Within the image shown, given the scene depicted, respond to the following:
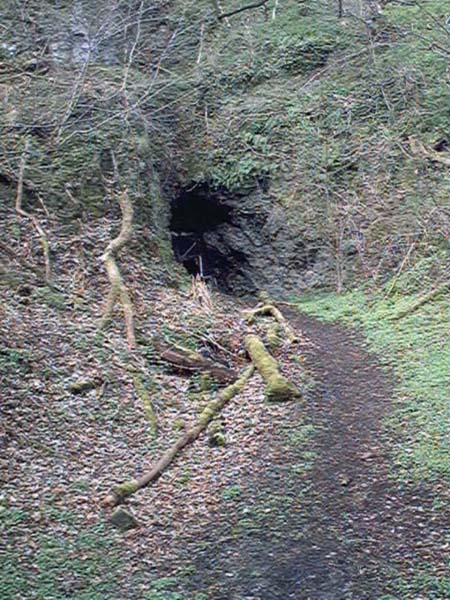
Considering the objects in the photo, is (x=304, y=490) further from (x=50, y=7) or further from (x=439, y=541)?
(x=50, y=7)

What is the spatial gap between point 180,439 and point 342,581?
9.21ft

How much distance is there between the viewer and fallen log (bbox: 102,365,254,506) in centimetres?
702

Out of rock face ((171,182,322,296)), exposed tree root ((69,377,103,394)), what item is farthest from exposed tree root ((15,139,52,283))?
rock face ((171,182,322,296))

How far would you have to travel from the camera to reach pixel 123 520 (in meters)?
6.62

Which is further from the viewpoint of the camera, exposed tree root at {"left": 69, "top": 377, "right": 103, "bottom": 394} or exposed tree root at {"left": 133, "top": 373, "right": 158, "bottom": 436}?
exposed tree root at {"left": 69, "top": 377, "right": 103, "bottom": 394}

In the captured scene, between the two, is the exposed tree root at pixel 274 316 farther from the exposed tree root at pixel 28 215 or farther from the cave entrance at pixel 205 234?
the cave entrance at pixel 205 234

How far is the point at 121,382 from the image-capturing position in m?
9.21

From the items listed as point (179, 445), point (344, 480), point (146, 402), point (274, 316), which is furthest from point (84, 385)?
point (274, 316)

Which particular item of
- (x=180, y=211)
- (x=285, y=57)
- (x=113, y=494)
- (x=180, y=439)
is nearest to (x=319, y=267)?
(x=180, y=211)

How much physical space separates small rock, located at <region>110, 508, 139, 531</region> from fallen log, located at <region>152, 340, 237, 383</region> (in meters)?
3.32

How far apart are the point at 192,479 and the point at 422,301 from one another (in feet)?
19.1

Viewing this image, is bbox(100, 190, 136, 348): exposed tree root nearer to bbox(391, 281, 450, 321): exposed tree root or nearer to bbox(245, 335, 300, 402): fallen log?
bbox(245, 335, 300, 402): fallen log

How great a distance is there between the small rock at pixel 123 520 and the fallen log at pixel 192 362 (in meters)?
3.32

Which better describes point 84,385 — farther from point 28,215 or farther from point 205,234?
point 205,234
